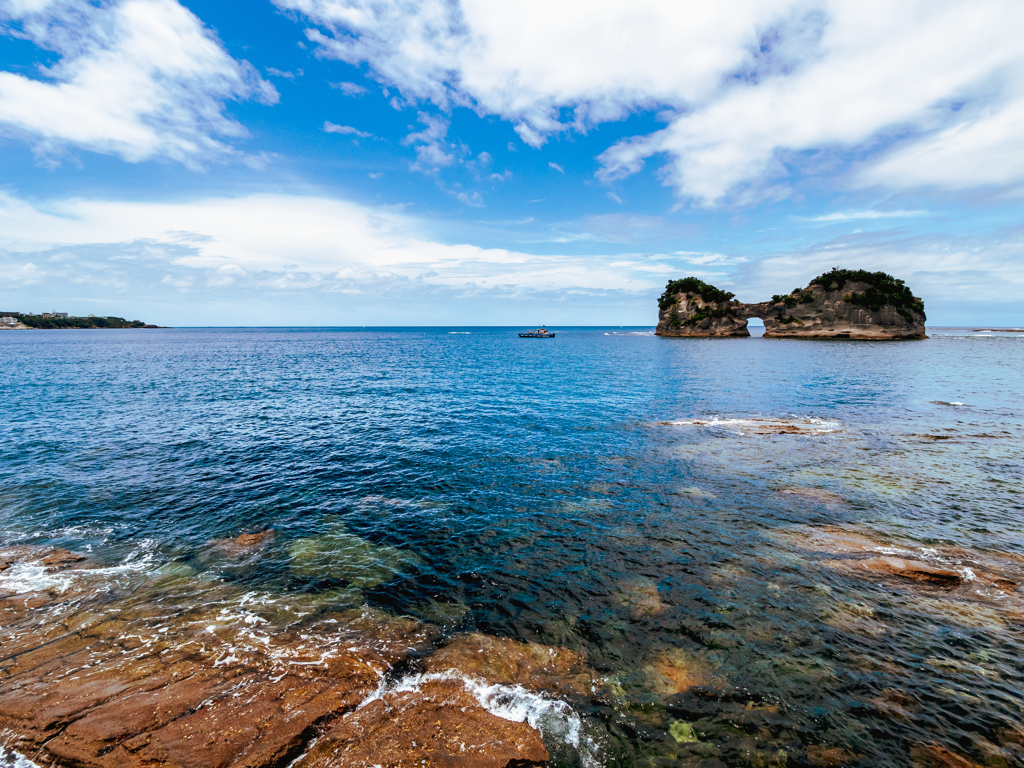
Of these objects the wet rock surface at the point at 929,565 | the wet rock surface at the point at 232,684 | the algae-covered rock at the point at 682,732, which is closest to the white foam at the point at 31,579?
the wet rock surface at the point at 232,684

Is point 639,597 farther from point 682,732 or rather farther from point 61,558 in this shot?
point 61,558

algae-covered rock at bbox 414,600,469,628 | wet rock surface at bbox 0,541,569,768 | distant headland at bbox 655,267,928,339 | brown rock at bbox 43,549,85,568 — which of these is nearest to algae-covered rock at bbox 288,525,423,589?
wet rock surface at bbox 0,541,569,768

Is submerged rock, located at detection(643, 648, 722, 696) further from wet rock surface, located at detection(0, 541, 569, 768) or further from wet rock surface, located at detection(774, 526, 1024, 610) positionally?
wet rock surface, located at detection(774, 526, 1024, 610)

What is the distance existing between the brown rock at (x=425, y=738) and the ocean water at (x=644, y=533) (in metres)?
0.91

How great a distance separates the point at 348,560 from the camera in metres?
14.4

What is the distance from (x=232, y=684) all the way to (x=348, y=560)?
222 inches

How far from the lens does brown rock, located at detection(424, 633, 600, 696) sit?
922 centimetres

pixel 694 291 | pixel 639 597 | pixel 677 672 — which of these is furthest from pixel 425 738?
pixel 694 291

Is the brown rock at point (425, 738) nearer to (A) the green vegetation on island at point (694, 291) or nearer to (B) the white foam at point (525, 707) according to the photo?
(B) the white foam at point (525, 707)

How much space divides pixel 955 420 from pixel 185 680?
47.4 meters

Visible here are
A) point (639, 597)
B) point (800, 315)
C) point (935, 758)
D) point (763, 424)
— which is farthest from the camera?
point (800, 315)

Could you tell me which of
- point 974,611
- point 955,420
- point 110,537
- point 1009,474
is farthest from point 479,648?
point 955,420

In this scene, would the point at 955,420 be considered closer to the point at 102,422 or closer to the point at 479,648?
the point at 479,648

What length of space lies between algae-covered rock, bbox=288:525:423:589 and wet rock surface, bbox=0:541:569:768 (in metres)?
1.65
